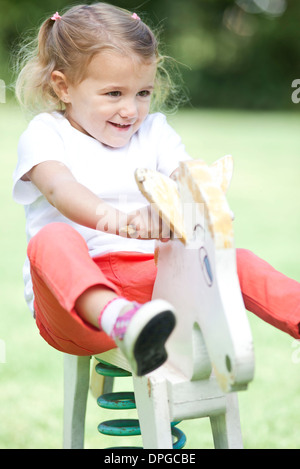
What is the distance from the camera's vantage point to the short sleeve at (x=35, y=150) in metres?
1.48

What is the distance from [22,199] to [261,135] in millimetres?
7994

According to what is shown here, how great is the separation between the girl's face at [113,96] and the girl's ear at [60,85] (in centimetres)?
2

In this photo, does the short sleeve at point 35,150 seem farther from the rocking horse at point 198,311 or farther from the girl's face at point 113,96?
the rocking horse at point 198,311

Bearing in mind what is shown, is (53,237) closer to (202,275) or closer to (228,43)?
(202,275)

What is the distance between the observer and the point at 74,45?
5.10 feet

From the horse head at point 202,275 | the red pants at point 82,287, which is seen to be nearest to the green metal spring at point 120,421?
the red pants at point 82,287

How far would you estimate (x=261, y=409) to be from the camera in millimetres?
2045

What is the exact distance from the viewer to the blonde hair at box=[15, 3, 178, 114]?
152 centimetres

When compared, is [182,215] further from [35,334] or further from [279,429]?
[35,334]

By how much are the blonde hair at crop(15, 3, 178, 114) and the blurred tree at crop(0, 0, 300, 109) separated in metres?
12.7

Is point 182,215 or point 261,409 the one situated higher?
A: point 182,215

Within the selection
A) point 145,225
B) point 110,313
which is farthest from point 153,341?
point 145,225

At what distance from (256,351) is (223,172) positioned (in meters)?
1.45
